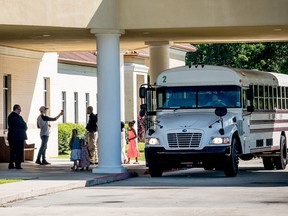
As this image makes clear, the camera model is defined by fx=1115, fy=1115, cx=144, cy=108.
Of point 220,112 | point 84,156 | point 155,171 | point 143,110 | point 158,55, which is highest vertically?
point 158,55

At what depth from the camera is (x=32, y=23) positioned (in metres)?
29.3

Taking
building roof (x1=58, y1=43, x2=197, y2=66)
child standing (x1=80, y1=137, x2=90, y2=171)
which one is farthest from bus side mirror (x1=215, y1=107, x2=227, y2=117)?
building roof (x1=58, y1=43, x2=197, y2=66)

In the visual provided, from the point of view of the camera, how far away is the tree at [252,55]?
241ft

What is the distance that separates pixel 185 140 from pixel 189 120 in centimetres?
64

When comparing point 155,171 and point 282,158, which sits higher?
point 282,158

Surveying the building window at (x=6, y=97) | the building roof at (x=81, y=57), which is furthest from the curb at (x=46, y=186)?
the building roof at (x=81, y=57)

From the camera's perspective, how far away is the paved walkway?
22.7 metres

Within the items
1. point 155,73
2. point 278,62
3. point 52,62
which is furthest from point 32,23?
point 278,62

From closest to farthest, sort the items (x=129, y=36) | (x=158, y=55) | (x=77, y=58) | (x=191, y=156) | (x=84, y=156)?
(x=191, y=156), (x=84, y=156), (x=129, y=36), (x=158, y=55), (x=77, y=58)

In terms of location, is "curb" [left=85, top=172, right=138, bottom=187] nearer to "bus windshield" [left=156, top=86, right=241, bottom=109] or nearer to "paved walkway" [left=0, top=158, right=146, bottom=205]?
"paved walkway" [left=0, top=158, right=146, bottom=205]

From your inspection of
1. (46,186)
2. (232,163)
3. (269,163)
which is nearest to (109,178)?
(232,163)

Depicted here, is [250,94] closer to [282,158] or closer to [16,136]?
[282,158]

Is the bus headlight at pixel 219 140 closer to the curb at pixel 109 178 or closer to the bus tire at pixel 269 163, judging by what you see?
the curb at pixel 109 178

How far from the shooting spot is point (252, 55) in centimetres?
7512
